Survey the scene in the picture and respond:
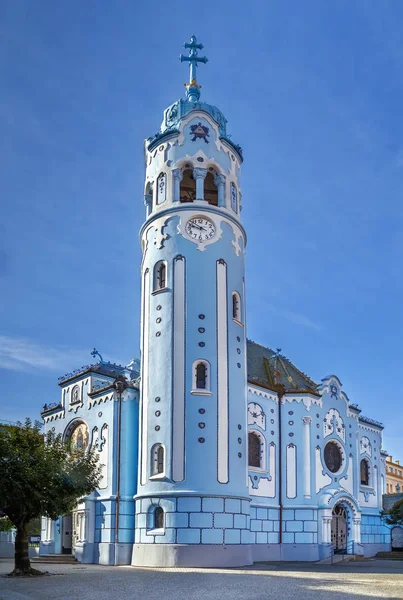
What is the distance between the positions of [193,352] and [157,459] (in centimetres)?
565

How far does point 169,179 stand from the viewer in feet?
131

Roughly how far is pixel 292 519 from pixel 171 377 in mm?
12640

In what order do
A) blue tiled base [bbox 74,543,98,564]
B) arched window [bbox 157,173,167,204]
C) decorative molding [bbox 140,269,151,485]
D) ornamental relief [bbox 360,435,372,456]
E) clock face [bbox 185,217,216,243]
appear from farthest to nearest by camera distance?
ornamental relief [bbox 360,435,372,456] → arched window [bbox 157,173,167,204] → clock face [bbox 185,217,216,243] → blue tiled base [bbox 74,543,98,564] → decorative molding [bbox 140,269,151,485]

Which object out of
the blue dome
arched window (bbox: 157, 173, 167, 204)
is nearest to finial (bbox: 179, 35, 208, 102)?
the blue dome

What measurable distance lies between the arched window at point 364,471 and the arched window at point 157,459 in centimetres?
1907

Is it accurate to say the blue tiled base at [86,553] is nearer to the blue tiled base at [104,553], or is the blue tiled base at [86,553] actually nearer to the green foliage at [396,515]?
the blue tiled base at [104,553]

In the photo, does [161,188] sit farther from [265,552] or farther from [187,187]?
[265,552]

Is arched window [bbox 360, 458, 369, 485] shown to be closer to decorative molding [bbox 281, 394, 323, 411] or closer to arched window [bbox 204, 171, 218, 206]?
decorative molding [bbox 281, 394, 323, 411]

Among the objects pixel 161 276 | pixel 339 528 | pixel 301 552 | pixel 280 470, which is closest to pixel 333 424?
pixel 280 470

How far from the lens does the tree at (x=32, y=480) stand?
27.0 m

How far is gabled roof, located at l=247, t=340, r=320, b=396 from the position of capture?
145 feet

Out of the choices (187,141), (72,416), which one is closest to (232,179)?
(187,141)

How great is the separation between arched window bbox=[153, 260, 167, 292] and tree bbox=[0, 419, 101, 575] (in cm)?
1093

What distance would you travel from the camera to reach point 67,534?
1610 inches
